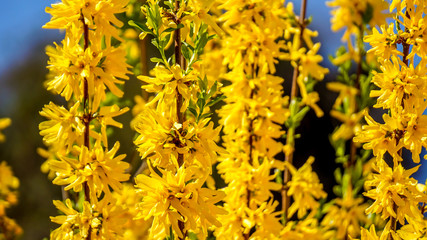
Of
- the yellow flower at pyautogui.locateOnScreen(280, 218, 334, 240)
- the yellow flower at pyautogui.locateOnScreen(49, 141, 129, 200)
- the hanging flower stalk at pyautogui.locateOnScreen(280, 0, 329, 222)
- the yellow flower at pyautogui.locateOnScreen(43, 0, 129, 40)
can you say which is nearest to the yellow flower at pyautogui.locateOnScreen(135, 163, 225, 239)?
the yellow flower at pyautogui.locateOnScreen(49, 141, 129, 200)

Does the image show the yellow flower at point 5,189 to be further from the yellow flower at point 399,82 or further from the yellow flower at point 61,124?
the yellow flower at point 399,82

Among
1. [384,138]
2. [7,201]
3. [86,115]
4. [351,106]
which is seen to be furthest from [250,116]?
[7,201]

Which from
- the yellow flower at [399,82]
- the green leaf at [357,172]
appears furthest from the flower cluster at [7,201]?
the yellow flower at [399,82]

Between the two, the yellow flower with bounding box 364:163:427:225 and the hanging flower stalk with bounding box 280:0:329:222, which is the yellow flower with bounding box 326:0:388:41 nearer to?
the hanging flower stalk with bounding box 280:0:329:222

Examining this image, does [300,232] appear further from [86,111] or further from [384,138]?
[86,111]

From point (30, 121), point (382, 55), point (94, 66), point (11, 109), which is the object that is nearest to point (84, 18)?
point (94, 66)

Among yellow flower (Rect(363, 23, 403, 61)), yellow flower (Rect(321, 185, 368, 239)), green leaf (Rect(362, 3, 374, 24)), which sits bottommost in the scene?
yellow flower (Rect(321, 185, 368, 239))
